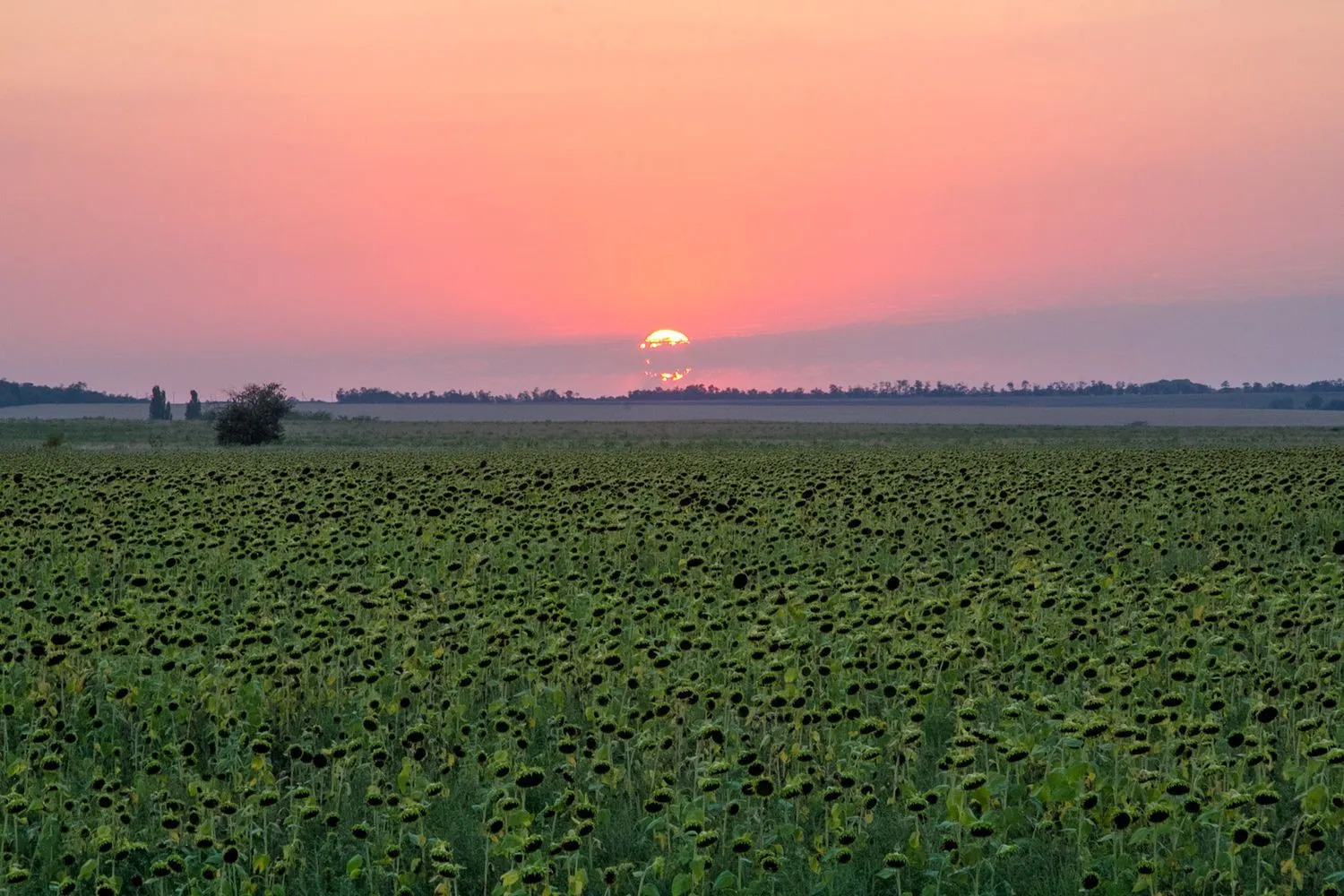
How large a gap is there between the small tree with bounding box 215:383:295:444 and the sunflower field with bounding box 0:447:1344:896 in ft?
193

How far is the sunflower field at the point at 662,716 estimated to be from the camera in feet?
24.0

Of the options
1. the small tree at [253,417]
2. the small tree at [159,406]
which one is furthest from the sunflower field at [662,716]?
the small tree at [159,406]

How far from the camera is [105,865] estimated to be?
25.4 ft

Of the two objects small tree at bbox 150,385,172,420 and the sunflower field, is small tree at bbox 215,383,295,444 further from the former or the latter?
small tree at bbox 150,385,172,420

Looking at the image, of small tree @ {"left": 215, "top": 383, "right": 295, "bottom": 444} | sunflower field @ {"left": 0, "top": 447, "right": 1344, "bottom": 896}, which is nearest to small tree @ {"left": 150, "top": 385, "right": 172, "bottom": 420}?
small tree @ {"left": 215, "top": 383, "right": 295, "bottom": 444}

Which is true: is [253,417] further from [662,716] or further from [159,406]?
[159,406]

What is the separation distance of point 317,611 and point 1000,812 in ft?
23.8

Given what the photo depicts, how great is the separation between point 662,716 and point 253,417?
234 ft

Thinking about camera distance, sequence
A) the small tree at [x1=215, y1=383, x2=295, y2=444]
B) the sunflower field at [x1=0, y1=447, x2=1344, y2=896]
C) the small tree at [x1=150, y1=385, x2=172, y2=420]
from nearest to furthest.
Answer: the sunflower field at [x1=0, y1=447, x2=1344, y2=896] → the small tree at [x1=215, y1=383, x2=295, y2=444] → the small tree at [x1=150, y1=385, x2=172, y2=420]

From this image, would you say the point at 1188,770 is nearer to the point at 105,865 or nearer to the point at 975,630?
the point at 975,630

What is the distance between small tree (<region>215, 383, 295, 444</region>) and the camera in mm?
75875

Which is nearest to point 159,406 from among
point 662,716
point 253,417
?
point 253,417

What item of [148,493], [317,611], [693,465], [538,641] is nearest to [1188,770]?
[538,641]

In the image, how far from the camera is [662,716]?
9.37 metres
